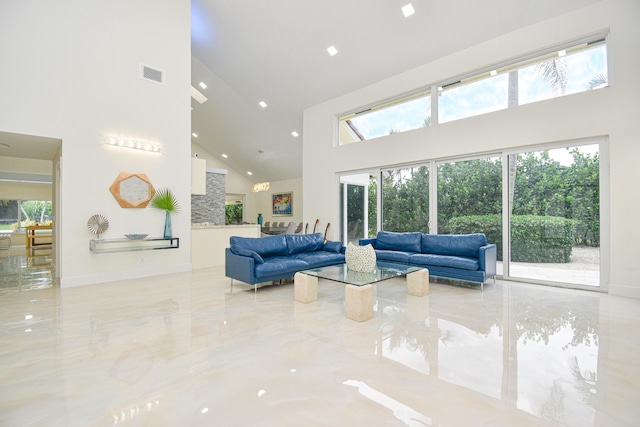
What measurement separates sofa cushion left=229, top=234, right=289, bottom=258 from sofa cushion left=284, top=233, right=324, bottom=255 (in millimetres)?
99

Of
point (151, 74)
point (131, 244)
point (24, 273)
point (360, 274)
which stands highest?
point (151, 74)

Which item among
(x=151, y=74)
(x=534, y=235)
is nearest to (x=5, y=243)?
(x=151, y=74)

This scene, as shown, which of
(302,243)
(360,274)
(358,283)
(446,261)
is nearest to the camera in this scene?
(358,283)

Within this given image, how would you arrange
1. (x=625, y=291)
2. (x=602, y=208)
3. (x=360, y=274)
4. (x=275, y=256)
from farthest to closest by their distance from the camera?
(x=275, y=256) < (x=602, y=208) < (x=625, y=291) < (x=360, y=274)

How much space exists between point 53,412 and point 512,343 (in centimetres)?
335

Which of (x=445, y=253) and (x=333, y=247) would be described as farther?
(x=333, y=247)

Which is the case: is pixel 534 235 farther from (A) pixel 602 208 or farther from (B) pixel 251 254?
(B) pixel 251 254

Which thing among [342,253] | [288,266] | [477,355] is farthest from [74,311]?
[477,355]

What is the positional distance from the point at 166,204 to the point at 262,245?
237cm

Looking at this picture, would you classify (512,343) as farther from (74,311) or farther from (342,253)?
(74,311)

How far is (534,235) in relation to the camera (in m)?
5.04

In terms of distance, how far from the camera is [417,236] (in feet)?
18.7

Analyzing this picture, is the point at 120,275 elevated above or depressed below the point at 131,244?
below

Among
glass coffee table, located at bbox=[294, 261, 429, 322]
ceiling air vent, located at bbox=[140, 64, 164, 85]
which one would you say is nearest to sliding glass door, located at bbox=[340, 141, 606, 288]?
glass coffee table, located at bbox=[294, 261, 429, 322]
